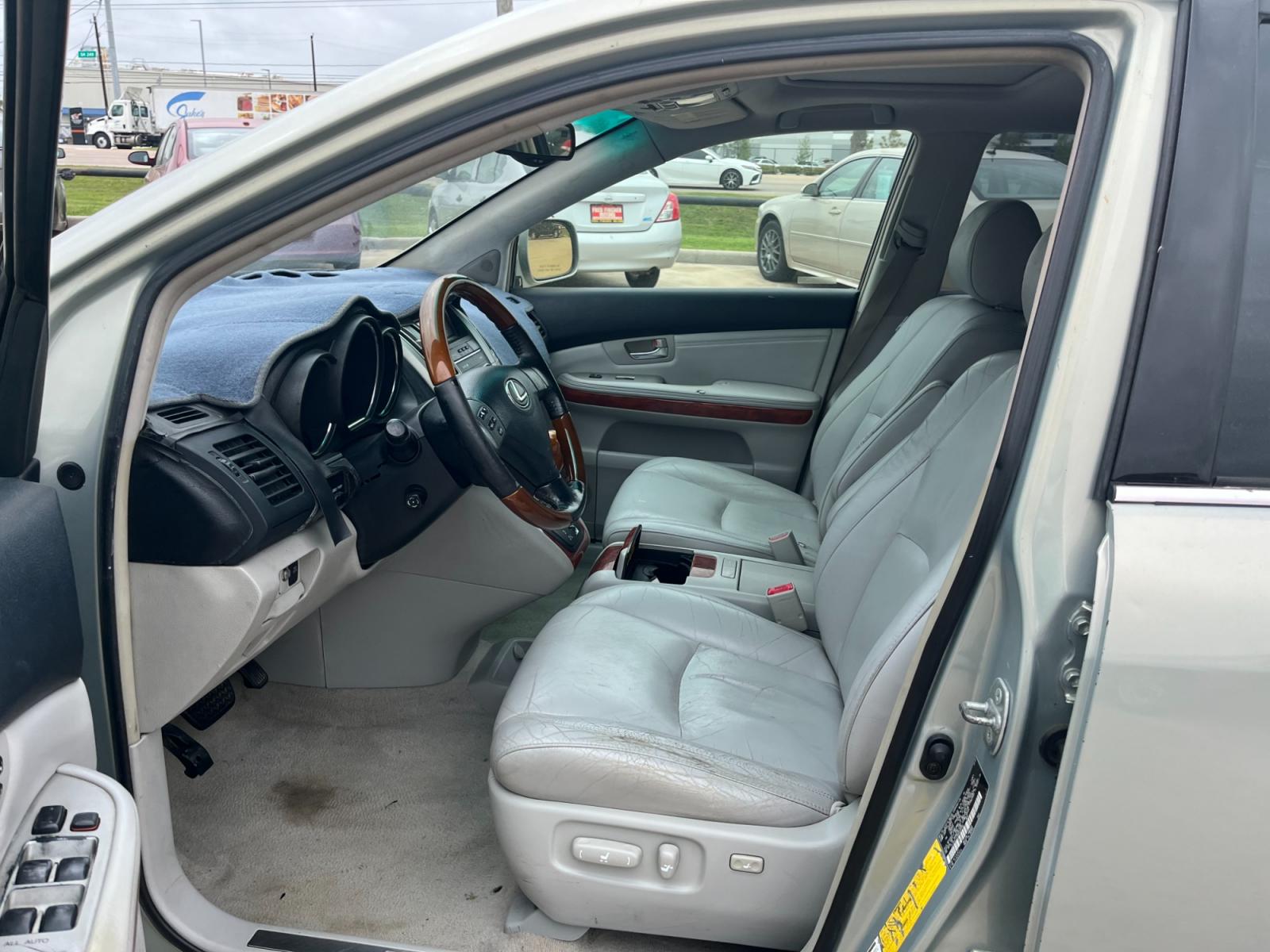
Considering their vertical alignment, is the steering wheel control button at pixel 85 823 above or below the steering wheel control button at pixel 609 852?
above

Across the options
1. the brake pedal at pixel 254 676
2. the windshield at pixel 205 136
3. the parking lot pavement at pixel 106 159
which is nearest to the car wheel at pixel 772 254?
the brake pedal at pixel 254 676

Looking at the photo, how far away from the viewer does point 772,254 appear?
4.08 m

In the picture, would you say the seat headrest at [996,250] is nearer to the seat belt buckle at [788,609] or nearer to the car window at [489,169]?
the seat belt buckle at [788,609]

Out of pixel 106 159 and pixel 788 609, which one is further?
pixel 106 159

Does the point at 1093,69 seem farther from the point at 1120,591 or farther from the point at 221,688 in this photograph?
the point at 221,688

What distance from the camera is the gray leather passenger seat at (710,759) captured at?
4.59 ft

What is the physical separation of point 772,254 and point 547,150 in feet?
5.15

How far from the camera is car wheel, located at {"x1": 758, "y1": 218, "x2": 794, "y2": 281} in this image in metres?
3.76

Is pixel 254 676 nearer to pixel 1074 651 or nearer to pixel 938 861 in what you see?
pixel 938 861

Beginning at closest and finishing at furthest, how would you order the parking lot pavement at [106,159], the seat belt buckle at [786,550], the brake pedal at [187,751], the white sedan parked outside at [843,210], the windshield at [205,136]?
the brake pedal at [187,751] → the seat belt buckle at [786,550] → the white sedan parked outside at [843,210] → the windshield at [205,136] → the parking lot pavement at [106,159]

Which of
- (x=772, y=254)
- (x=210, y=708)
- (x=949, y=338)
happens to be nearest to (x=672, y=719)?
(x=210, y=708)

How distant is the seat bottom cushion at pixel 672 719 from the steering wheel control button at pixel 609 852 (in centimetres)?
6

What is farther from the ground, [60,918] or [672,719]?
[60,918]

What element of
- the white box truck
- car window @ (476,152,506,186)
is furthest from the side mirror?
the white box truck
